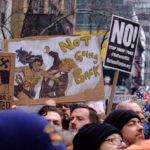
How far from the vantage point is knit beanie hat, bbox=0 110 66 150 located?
137 cm

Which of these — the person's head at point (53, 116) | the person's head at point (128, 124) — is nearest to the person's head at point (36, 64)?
the person's head at point (53, 116)

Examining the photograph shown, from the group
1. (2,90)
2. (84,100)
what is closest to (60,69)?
(84,100)

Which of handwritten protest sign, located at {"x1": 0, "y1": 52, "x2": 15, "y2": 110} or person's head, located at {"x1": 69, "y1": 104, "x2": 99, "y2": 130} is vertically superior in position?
handwritten protest sign, located at {"x1": 0, "y1": 52, "x2": 15, "y2": 110}

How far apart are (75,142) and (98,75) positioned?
3126mm

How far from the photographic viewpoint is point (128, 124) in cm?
357

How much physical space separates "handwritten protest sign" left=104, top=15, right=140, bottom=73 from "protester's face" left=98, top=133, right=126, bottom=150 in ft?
11.1

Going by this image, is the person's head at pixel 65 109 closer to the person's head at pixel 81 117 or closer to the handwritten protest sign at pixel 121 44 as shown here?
the person's head at pixel 81 117

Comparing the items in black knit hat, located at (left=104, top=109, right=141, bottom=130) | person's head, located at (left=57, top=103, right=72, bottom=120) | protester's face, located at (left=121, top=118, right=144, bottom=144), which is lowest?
person's head, located at (left=57, top=103, right=72, bottom=120)

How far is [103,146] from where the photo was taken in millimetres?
2541

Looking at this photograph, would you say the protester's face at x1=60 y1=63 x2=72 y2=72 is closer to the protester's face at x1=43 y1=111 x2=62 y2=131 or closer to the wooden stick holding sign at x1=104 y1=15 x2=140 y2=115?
the wooden stick holding sign at x1=104 y1=15 x2=140 y2=115

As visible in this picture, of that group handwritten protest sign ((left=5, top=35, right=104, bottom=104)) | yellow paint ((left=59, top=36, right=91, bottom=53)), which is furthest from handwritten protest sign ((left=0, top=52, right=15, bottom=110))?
yellow paint ((left=59, top=36, right=91, bottom=53))

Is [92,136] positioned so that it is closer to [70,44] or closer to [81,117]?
[81,117]

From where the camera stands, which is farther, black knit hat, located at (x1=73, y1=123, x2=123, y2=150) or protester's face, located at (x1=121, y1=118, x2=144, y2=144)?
protester's face, located at (x1=121, y1=118, x2=144, y2=144)

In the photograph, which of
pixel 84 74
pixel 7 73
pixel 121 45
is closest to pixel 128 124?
pixel 7 73
